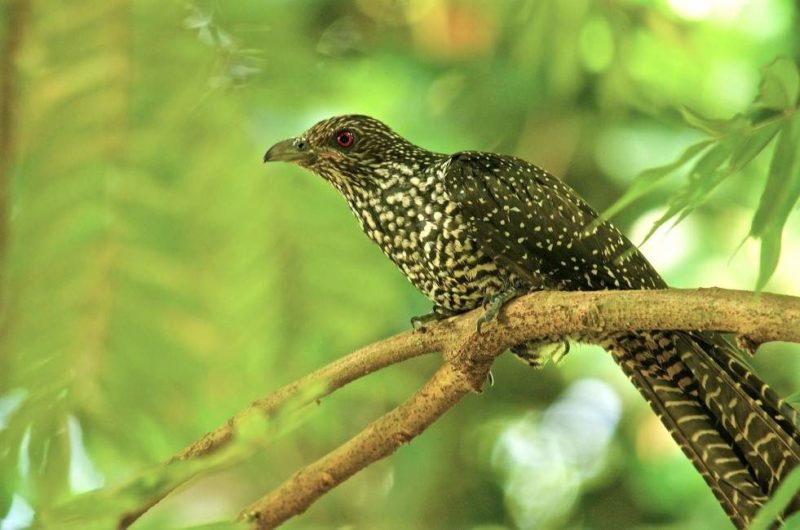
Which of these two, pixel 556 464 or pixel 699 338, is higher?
pixel 699 338

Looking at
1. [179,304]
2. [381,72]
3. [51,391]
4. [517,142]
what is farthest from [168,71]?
[517,142]

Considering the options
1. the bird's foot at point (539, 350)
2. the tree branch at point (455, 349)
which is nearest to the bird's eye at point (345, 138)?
the bird's foot at point (539, 350)

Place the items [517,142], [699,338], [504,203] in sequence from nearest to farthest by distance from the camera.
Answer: [699,338] < [504,203] < [517,142]

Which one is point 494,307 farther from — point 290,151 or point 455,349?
point 290,151

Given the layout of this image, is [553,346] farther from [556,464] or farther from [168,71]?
[556,464]

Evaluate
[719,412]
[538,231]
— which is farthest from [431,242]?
[719,412]

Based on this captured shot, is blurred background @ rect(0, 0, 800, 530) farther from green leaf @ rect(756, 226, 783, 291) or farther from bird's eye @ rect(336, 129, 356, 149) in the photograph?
green leaf @ rect(756, 226, 783, 291)
